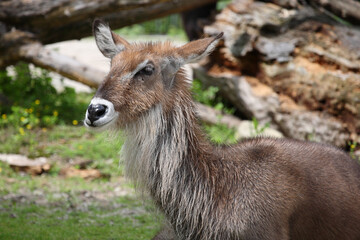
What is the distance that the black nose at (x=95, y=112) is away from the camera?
3.87 m

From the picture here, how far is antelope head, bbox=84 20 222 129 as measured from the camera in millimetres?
3941

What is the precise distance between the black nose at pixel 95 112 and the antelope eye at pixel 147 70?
1.50 feet

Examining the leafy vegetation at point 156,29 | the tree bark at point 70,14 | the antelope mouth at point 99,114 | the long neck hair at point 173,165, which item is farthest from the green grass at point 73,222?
the leafy vegetation at point 156,29

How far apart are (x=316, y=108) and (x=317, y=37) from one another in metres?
1.07

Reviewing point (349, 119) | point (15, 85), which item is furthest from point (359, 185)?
point (15, 85)

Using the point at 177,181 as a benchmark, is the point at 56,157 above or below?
below

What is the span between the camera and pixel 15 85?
30.9 feet

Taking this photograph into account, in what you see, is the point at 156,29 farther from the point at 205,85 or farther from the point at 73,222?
the point at 73,222

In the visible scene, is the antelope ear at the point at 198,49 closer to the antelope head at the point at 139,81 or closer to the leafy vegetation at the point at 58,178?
the antelope head at the point at 139,81

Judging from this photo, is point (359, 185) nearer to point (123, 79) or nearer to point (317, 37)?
point (123, 79)

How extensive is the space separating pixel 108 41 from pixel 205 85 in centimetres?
530

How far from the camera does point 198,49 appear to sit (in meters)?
4.20

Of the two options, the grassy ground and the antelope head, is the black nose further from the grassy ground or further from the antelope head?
the grassy ground

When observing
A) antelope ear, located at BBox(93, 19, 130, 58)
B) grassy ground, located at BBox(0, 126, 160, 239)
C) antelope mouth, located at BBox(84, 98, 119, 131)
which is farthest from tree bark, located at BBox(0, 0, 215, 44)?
antelope mouth, located at BBox(84, 98, 119, 131)
